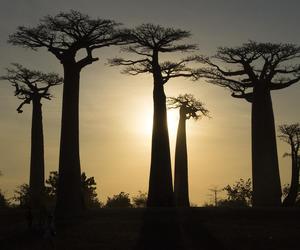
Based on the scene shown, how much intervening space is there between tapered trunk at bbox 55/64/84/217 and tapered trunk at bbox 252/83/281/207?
9882 millimetres

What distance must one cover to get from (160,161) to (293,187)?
939 cm

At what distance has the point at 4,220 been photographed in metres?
30.3

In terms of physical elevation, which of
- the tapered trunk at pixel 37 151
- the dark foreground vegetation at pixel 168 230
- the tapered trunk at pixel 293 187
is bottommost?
the dark foreground vegetation at pixel 168 230

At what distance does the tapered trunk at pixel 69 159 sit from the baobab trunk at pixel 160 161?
3.85 m

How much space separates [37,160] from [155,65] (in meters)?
13.3

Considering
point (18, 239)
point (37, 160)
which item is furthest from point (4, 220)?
point (37, 160)

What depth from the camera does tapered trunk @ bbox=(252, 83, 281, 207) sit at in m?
36.0

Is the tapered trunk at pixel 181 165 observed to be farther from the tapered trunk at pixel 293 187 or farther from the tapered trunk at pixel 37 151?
the tapered trunk at pixel 37 151

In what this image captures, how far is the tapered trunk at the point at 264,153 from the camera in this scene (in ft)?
118

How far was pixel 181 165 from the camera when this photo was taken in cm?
4669

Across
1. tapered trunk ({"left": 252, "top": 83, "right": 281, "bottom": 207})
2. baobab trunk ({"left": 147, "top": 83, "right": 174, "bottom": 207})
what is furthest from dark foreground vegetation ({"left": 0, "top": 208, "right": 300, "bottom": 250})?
tapered trunk ({"left": 252, "top": 83, "right": 281, "bottom": 207})

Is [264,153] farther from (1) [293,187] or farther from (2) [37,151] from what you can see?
(2) [37,151]

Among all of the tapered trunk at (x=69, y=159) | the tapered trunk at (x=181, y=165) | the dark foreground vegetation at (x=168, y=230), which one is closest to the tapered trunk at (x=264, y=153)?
→ the dark foreground vegetation at (x=168, y=230)

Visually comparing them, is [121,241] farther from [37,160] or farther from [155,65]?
[37,160]
